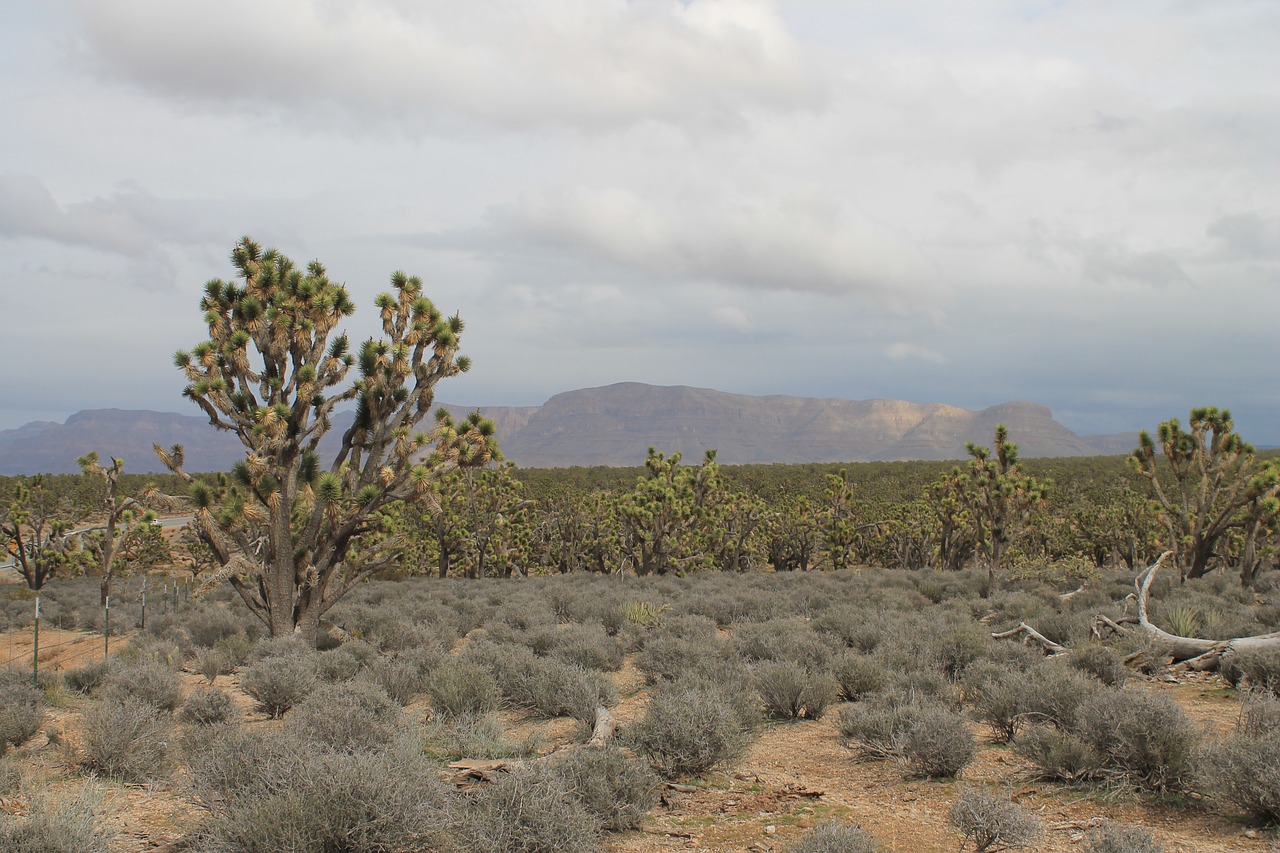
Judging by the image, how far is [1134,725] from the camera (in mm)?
6473

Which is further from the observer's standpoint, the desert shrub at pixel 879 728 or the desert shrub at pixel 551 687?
the desert shrub at pixel 551 687

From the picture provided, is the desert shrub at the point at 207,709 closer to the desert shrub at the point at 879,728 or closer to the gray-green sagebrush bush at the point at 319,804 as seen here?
the gray-green sagebrush bush at the point at 319,804

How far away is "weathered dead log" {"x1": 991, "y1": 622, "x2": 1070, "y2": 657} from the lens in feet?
37.1

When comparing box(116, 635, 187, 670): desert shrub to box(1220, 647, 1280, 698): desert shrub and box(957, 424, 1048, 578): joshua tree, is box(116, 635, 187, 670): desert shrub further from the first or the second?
box(957, 424, 1048, 578): joshua tree

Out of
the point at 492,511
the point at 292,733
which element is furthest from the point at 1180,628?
the point at 492,511

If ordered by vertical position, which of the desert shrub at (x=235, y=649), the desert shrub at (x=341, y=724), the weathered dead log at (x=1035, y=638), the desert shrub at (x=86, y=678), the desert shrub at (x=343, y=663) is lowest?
the desert shrub at (x=235, y=649)

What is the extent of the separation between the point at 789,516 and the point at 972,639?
83.9ft

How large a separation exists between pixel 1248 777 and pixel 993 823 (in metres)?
1.85

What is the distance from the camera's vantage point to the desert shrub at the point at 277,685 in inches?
391

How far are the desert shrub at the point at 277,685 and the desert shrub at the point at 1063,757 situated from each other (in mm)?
8007

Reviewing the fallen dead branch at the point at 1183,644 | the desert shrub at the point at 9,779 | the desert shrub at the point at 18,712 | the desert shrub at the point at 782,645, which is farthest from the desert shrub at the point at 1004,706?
the desert shrub at the point at 18,712

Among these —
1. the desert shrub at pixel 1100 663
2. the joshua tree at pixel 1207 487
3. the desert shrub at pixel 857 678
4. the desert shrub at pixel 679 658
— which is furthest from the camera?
the joshua tree at pixel 1207 487

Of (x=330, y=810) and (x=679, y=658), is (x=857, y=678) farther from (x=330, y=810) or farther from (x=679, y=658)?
(x=330, y=810)

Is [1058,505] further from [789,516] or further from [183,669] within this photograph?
[183,669]
